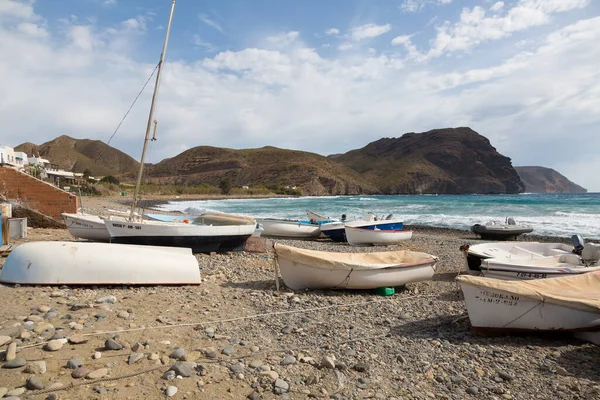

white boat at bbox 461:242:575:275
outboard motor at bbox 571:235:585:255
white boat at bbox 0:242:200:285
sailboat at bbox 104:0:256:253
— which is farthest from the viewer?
sailboat at bbox 104:0:256:253

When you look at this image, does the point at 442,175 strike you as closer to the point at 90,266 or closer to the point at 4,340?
the point at 90,266

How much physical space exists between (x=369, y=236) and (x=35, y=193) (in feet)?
46.7

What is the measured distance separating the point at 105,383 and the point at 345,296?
5082 mm

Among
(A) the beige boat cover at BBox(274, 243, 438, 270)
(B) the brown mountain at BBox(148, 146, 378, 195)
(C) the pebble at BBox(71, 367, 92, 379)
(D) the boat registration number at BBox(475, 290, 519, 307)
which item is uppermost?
(B) the brown mountain at BBox(148, 146, 378, 195)

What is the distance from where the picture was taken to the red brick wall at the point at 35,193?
14.9m

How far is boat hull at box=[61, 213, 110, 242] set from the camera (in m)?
12.6

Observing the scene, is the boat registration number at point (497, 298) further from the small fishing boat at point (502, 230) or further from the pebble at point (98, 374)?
the small fishing boat at point (502, 230)

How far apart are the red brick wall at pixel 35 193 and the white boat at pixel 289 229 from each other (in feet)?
30.5

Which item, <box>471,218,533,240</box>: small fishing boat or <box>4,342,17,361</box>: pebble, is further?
<box>471,218,533,240</box>: small fishing boat

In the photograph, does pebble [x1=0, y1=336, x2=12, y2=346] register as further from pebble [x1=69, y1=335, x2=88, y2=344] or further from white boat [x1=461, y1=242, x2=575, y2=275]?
white boat [x1=461, y1=242, x2=575, y2=275]

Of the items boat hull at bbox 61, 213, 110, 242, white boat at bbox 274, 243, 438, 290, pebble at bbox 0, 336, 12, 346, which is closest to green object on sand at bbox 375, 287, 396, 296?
white boat at bbox 274, 243, 438, 290

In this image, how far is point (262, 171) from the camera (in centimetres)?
14712

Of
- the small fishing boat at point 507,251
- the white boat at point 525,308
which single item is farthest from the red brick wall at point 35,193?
the white boat at point 525,308

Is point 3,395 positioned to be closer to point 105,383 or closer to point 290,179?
point 105,383
